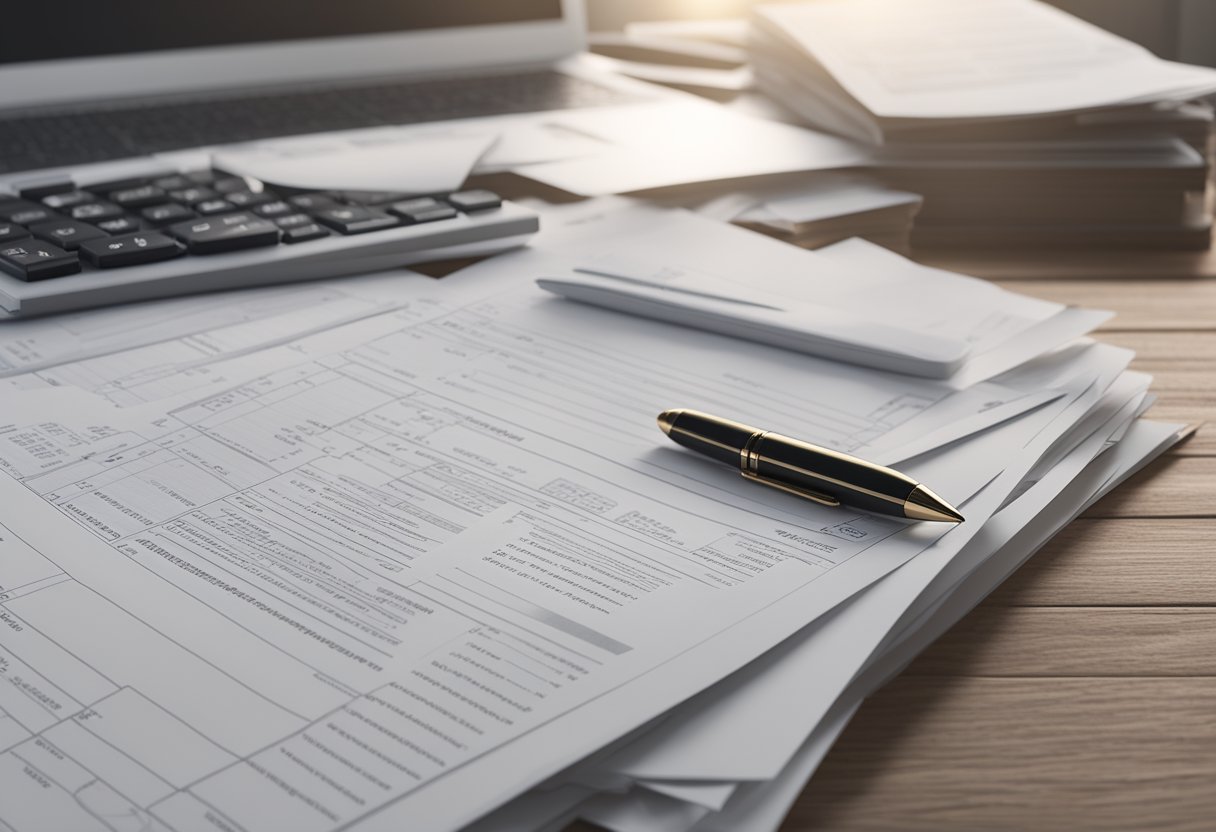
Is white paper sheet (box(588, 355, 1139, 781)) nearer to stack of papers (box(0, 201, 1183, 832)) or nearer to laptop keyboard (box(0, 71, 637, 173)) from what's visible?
stack of papers (box(0, 201, 1183, 832))

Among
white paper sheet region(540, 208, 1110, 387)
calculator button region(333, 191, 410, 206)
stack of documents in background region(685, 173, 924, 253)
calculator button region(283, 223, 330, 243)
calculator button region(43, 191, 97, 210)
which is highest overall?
calculator button region(43, 191, 97, 210)

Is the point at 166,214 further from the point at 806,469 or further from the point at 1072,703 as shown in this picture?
the point at 1072,703

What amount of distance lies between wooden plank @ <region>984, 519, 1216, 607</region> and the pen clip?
7 cm

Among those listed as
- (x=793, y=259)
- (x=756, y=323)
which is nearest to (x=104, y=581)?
(x=756, y=323)

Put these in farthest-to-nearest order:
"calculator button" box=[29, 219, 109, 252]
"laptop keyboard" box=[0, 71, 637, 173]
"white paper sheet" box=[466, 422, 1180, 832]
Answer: "laptop keyboard" box=[0, 71, 637, 173]
"calculator button" box=[29, 219, 109, 252]
"white paper sheet" box=[466, 422, 1180, 832]

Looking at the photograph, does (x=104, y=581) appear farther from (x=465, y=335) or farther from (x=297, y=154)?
(x=297, y=154)

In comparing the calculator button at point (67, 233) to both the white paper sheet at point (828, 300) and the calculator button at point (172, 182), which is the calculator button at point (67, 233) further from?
the white paper sheet at point (828, 300)

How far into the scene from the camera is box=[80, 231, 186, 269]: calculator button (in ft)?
2.29

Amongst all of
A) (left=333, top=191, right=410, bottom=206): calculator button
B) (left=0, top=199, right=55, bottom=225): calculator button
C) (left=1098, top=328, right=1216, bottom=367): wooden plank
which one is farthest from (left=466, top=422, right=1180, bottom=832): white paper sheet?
(left=0, top=199, right=55, bottom=225): calculator button

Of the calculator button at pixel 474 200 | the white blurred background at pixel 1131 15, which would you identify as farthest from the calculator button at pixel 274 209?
the white blurred background at pixel 1131 15

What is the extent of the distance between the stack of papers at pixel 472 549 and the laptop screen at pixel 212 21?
0.49m

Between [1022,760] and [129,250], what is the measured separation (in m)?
→ 0.57

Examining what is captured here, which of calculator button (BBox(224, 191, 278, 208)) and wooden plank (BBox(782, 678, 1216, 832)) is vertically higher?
calculator button (BBox(224, 191, 278, 208))

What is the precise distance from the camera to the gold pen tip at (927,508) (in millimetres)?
449
